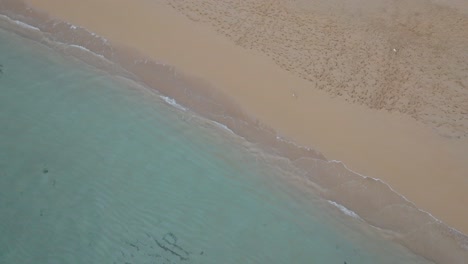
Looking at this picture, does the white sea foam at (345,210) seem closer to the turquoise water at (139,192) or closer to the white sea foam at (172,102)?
the turquoise water at (139,192)

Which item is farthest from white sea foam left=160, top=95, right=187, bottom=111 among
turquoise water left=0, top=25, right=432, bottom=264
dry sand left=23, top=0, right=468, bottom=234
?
dry sand left=23, top=0, right=468, bottom=234

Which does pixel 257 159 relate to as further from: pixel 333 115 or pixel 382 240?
pixel 382 240

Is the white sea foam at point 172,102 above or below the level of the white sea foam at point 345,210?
above

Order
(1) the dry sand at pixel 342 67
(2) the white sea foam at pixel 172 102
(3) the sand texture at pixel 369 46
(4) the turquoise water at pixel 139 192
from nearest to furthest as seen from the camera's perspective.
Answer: (4) the turquoise water at pixel 139 192 → (1) the dry sand at pixel 342 67 → (2) the white sea foam at pixel 172 102 → (3) the sand texture at pixel 369 46

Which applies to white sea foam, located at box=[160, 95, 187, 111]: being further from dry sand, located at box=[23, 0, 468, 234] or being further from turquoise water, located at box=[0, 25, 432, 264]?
dry sand, located at box=[23, 0, 468, 234]

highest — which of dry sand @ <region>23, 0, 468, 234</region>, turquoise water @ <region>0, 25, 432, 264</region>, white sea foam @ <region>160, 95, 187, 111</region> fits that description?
dry sand @ <region>23, 0, 468, 234</region>

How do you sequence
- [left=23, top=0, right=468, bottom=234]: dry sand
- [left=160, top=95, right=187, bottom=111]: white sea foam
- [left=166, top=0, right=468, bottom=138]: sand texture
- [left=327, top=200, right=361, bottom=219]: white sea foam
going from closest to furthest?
1. [left=327, top=200, right=361, bottom=219]: white sea foam
2. [left=23, top=0, right=468, bottom=234]: dry sand
3. [left=160, top=95, right=187, bottom=111]: white sea foam
4. [left=166, top=0, right=468, bottom=138]: sand texture

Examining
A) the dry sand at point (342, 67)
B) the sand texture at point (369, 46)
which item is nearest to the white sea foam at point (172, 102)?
the dry sand at point (342, 67)

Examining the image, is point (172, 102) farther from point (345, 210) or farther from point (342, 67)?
point (345, 210)
